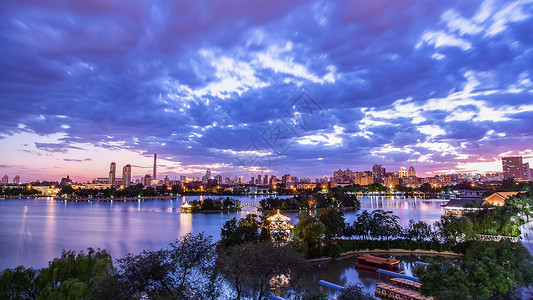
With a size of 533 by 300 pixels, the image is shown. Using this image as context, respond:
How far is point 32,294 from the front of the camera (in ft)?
26.5

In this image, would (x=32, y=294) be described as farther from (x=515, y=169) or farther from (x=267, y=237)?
(x=515, y=169)

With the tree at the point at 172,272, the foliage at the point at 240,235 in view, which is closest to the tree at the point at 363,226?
the foliage at the point at 240,235

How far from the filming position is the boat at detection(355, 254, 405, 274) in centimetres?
1355

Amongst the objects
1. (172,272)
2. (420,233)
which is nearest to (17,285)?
(172,272)

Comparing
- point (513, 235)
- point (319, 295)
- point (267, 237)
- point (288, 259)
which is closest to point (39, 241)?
point (267, 237)

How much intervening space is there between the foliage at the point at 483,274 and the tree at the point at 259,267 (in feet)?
11.6

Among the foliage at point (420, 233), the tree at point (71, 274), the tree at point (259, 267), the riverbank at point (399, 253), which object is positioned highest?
the tree at point (259, 267)

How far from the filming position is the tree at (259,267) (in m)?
→ 6.95

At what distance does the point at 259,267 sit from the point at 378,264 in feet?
29.0

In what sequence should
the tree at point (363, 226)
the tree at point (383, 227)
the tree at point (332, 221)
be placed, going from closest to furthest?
the tree at point (383, 227), the tree at point (332, 221), the tree at point (363, 226)

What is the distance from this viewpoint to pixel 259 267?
23.9ft

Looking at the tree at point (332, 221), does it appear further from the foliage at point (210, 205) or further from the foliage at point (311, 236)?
the foliage at point (210, 205)

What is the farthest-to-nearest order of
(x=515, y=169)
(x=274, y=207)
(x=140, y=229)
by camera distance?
(x=515, y=169) < (x=274, y=207) < (x=140, y=229)

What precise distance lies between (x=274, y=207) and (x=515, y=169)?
128m
